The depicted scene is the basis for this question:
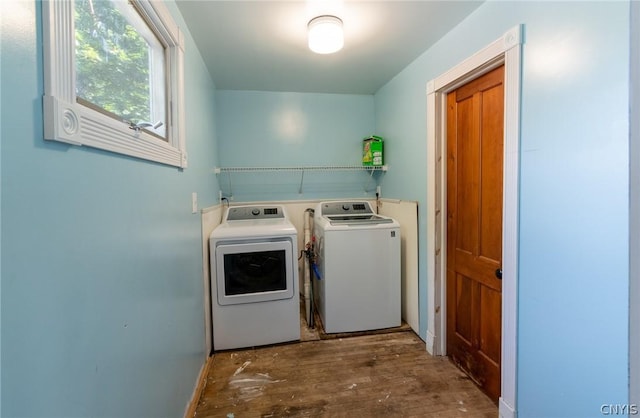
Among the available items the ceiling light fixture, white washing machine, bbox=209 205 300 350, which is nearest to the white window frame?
the ceiling light fixture

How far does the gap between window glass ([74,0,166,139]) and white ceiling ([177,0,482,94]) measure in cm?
45

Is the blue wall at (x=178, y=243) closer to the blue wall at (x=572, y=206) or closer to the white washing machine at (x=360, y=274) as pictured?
the blue wall at (x=572, y=206)

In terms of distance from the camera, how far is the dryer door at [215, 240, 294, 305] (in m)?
2.12

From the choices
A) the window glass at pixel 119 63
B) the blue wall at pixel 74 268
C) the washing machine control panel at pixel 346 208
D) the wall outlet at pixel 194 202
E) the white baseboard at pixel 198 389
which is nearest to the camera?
the blue wall at pixel 74 268

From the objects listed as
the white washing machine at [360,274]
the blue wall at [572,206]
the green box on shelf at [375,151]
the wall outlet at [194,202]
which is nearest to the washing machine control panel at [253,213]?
the white washing machine at [360,274]

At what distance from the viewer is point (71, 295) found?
66 centimetres

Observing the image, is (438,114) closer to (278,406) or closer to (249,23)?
Answer: (249,23)

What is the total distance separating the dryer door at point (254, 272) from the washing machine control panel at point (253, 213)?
22.5 inches

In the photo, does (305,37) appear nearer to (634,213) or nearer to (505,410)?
(634,213)

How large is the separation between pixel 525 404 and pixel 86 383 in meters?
1.76

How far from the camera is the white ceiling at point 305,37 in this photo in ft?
5.10

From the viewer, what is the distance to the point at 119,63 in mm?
1021

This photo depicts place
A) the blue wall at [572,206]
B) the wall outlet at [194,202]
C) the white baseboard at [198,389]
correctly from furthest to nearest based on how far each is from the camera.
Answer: the wall outlet at [194,202] → the white baseboard at [198,389] → the blue wall at [572,206]

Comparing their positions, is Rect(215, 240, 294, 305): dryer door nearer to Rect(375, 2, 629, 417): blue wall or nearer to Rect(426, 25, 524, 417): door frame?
Rect(426, 25, 524, 417): door frame
